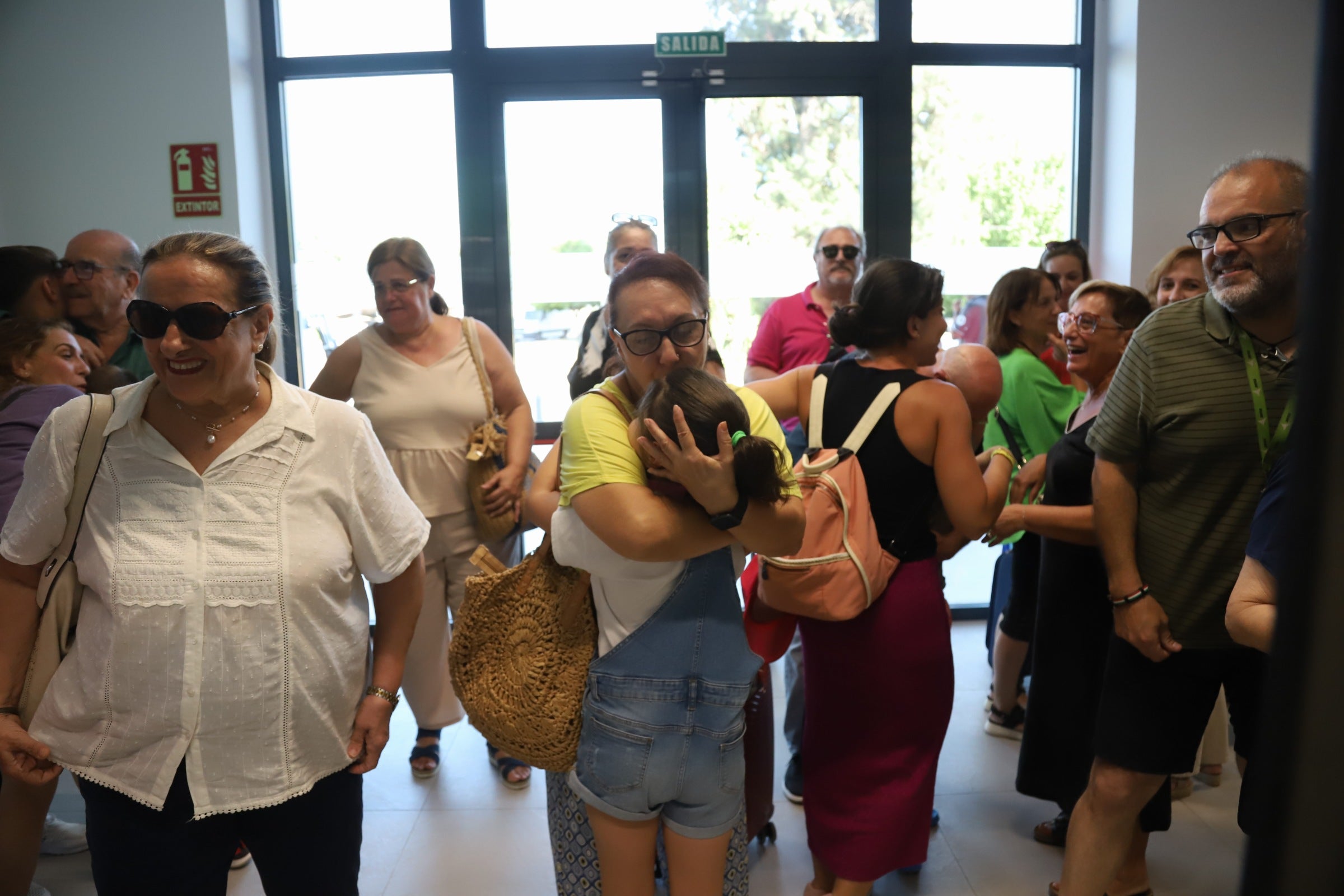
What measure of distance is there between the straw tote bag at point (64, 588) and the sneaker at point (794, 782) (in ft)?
6.95

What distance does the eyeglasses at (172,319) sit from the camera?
148cm

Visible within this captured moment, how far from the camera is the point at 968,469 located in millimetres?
2061

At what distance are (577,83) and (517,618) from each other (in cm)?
352

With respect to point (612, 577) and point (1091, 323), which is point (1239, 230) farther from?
point (612, 577)

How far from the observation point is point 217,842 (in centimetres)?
157

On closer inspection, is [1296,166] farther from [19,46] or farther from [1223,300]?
[19,46]

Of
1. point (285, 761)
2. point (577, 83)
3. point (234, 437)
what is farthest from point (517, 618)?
point (577, 83)

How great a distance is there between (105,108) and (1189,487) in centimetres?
458

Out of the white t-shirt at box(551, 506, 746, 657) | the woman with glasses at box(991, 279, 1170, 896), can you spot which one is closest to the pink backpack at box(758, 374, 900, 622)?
the white t-shirt at box(551, 506, 746, 657)

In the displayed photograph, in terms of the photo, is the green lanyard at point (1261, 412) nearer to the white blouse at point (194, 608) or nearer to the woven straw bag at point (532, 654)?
the woven straw bag at point (532, 654)

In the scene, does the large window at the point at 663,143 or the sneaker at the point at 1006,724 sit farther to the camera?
the large window at the point at 663,143

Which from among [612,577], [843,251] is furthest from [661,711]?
[843,251]

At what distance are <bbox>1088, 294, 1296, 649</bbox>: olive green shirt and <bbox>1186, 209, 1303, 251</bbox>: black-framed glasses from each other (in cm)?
13

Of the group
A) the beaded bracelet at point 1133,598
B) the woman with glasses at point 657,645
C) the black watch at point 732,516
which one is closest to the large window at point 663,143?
the beaded bracelet at point 1133,598
